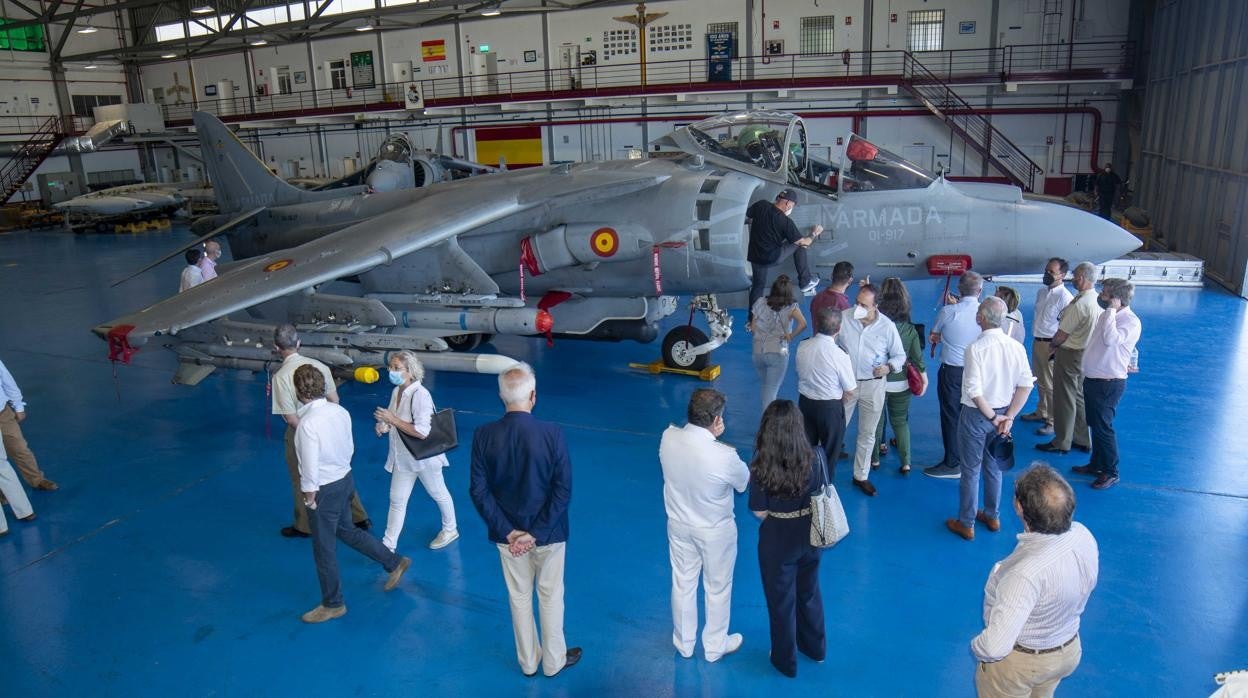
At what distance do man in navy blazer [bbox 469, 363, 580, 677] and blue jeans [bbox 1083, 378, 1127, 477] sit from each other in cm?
481

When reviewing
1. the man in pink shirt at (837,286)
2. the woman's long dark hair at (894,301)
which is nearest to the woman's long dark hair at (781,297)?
the man in pink shirt at (837,286)

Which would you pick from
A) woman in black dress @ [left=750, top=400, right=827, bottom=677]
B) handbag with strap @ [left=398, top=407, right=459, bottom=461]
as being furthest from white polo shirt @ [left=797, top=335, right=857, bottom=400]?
handbag with strap @ [left=398, top=407, right=459, bottom=461]

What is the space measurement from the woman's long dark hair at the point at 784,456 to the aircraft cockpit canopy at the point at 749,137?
20.4 feet

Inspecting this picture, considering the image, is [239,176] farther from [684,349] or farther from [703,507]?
[703,507]

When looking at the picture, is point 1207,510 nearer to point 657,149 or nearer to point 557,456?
point 557,456

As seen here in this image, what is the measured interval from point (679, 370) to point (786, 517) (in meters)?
6.21

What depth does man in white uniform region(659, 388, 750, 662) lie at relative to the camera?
13.3ft

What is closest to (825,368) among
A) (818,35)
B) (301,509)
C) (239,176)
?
(301,509)

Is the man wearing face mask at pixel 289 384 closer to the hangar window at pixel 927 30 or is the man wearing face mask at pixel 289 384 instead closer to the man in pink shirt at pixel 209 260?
the man in pink shirt at pixel 209 260

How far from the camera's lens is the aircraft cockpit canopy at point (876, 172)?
9398 mm

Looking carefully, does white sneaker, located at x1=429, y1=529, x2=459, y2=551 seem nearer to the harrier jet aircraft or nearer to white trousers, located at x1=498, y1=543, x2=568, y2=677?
white trousers, located at x1=498, y1=543, x2=568, y2=677

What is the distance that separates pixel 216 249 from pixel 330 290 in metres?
4.95

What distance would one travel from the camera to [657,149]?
34.9ft

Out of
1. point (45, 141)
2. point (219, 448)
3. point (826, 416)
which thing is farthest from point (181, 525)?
point (45, 141)
